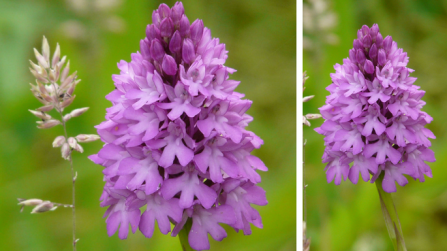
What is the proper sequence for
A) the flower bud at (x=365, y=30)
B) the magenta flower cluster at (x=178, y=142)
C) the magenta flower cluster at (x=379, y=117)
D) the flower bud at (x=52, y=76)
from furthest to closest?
the flower bud at (x=365, y=30)
the magenta flower cluster at (x=379, y=117)
the flower bud at (x=52, y=76)
the magenta flower cluster at (x=178, y=142)

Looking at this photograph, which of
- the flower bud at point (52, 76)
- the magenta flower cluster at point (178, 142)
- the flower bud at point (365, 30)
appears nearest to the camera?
the magenta flower cluster at point (178, 142)

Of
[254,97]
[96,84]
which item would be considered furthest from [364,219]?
[96,84]

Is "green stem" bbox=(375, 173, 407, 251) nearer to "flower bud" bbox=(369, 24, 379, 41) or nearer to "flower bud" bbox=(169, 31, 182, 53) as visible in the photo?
"flower bud" bbox=(369, 24, 379, 41)

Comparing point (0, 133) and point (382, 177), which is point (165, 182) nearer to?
point (0, 133)

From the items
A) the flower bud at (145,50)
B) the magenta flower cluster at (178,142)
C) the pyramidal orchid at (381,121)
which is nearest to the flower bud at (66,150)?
the magenta flower cluster at (178,142)

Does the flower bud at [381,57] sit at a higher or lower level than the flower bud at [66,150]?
higher

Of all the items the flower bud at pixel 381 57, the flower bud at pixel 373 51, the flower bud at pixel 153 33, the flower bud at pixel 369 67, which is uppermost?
the flower bud at pixel 373 51

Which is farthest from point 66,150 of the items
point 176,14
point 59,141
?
point 176,14

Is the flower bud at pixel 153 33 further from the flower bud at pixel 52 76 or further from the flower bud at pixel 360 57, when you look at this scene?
the flower bud at pixel 360 57
